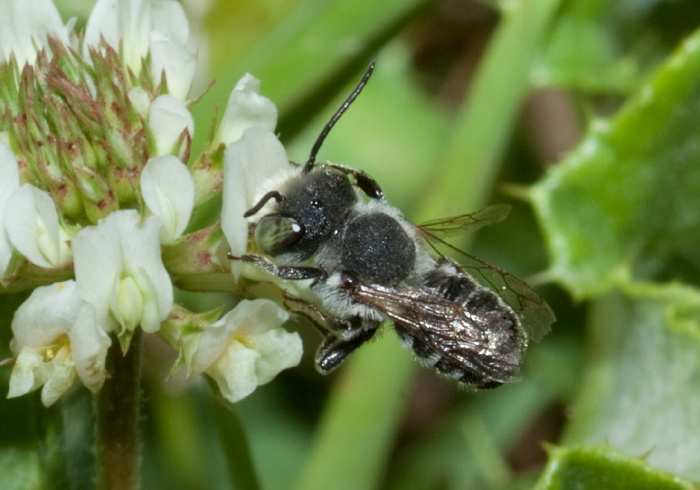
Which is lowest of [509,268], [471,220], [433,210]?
[509,268]

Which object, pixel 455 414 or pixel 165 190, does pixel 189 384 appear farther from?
pixel 165 190

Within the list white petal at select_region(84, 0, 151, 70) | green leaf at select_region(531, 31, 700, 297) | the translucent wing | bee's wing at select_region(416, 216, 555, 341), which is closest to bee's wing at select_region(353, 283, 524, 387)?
bee's wing at select_region(416, 216, 555, 341)

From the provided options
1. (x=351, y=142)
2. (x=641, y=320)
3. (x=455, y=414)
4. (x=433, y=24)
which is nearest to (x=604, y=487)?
(x=641, y=320)

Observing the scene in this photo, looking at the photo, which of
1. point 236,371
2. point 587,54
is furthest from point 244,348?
point 587,54

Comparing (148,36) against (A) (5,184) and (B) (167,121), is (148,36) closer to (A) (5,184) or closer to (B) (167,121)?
(B) (167,121)

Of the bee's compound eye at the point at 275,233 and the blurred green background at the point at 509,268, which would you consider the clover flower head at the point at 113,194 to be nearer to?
the bee's compound eye at the point at 275,233

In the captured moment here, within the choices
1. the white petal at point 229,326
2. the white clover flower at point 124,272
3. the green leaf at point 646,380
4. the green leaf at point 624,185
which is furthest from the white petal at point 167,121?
the green leaf at point 646,380
